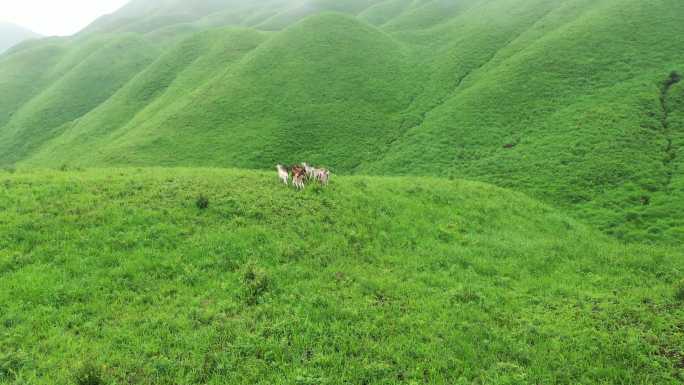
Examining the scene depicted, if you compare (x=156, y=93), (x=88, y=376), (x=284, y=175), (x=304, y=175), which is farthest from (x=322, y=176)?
(x=156, y=93)

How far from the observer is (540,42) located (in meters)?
56.2

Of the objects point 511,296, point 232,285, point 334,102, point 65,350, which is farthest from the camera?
point 334,102

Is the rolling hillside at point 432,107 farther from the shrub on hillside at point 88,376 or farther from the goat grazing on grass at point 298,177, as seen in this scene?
the shrub on hillside at point 88,376

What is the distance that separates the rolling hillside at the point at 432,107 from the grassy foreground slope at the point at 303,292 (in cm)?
1094

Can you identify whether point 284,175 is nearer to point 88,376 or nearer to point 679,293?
point 88,376

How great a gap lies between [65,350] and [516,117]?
46.3m

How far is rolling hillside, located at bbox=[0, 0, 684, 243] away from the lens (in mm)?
30766

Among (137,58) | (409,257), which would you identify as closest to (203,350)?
(409,257)

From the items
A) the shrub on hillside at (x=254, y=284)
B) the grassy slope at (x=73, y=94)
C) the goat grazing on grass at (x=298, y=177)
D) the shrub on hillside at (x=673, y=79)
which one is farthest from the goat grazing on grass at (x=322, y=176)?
the grassy slope at (x=73, y=94)

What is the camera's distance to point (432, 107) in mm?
52812

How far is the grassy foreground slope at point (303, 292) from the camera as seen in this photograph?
9641mm

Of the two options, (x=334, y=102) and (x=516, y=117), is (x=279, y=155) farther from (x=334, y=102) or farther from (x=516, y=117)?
(x=516, y=117)

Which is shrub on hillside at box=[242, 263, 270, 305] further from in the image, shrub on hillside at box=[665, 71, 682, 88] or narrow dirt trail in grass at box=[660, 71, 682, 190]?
shrub on hillside at box=[665, 71, 682, 88]

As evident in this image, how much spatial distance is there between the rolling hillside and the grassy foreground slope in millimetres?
10939
